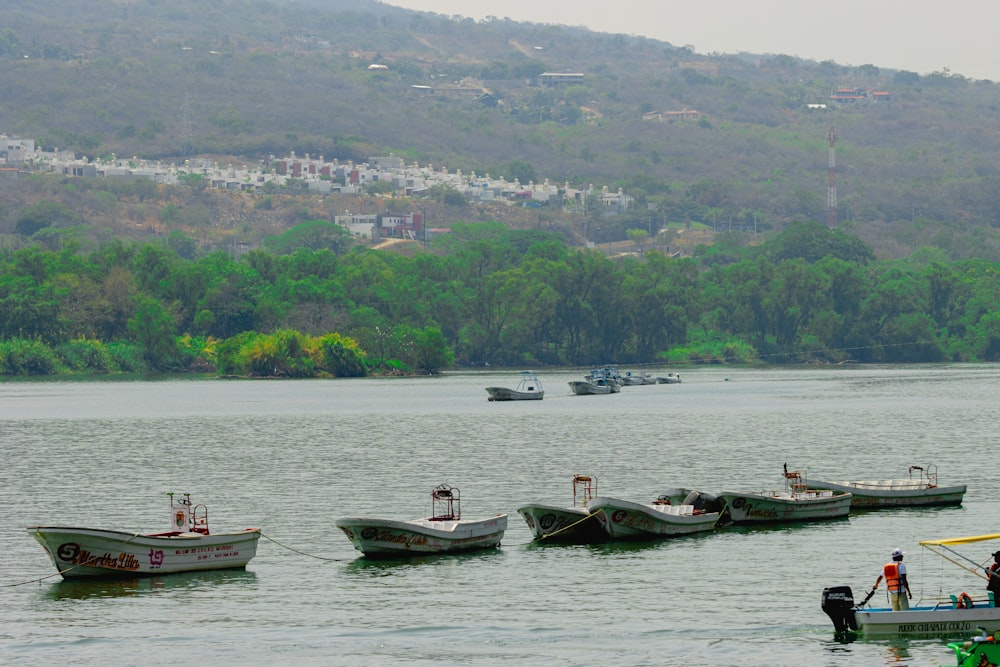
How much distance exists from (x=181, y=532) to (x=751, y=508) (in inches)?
797

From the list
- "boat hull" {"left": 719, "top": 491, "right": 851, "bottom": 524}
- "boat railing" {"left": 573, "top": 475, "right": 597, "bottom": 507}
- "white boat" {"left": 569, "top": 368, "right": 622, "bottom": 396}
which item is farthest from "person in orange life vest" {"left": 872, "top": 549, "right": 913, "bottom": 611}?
"white boat" {"left": 569, "top": 368, "right": 622, "bottom": 396}

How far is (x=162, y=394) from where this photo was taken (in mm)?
156375

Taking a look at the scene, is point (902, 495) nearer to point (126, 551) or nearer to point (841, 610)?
point (841, 610)

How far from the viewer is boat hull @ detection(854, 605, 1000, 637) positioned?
40.1m

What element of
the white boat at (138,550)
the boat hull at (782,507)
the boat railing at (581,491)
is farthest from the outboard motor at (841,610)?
the boat hull at (782,507)

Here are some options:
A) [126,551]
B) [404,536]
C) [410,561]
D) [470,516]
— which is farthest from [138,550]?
[470,516]

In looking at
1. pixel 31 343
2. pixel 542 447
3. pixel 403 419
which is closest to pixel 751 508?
pixel 542 447

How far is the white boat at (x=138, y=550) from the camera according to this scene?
4738 centimetres

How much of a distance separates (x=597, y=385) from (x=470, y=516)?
102471 mm

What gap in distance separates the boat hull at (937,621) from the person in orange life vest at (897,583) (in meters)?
0.27

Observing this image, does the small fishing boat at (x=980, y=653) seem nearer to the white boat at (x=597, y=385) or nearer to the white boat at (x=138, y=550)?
the white boat at (x=138, y=550)

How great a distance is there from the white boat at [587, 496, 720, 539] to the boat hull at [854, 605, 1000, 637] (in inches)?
597

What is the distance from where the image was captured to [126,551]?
47.8 metres

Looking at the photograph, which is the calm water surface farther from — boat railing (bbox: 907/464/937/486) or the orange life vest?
the orange life vest
